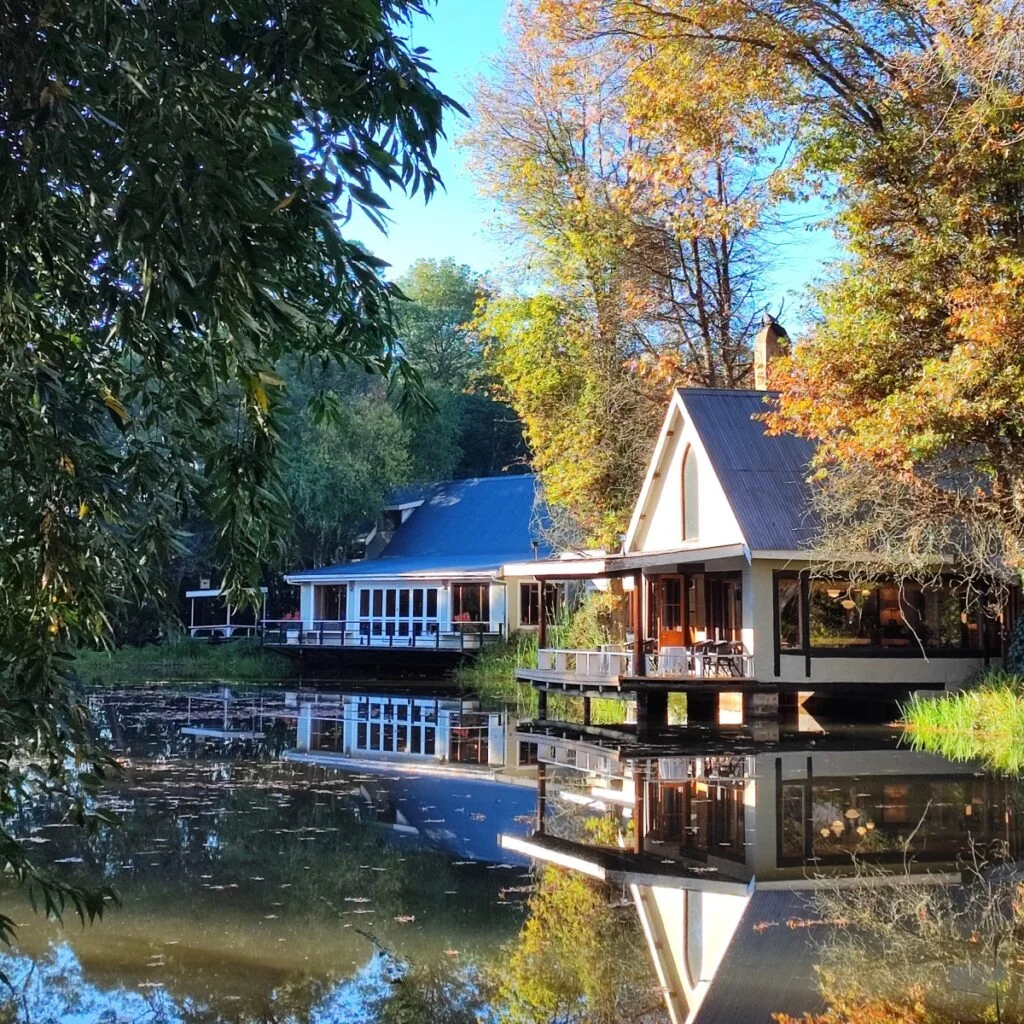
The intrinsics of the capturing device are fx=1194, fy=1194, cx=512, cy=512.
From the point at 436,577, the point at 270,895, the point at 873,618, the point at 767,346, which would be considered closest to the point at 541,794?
the point at 270,895

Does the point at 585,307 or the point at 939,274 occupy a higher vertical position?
the point at 585,307

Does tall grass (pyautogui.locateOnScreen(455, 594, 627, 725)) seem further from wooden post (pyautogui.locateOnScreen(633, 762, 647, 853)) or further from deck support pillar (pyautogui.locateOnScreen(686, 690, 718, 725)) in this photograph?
wooden post (pyautogui.locateOnScreen(633, 762, 647, 853))

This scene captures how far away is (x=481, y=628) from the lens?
117 feet

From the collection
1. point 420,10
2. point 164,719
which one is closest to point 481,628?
point 164,719

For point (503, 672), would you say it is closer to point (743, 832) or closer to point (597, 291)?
point (597, 291)

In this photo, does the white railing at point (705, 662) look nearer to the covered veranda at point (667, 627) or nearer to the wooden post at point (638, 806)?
the covered veranda at point (667, 627)

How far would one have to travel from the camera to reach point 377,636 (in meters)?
37.4

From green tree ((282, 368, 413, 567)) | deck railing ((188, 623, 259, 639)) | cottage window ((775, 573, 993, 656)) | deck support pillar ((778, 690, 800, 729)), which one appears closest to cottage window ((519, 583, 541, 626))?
green tree ((282, 368, 413, 567))

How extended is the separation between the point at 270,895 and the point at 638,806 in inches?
192

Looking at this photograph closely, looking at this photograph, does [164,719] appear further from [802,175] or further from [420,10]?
[420,10]

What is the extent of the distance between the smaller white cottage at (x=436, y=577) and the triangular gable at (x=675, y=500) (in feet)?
23.7

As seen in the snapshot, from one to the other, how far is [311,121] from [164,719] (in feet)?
63.1

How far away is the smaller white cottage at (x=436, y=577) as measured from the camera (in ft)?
116

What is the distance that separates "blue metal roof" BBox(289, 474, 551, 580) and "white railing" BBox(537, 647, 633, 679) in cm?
1339
